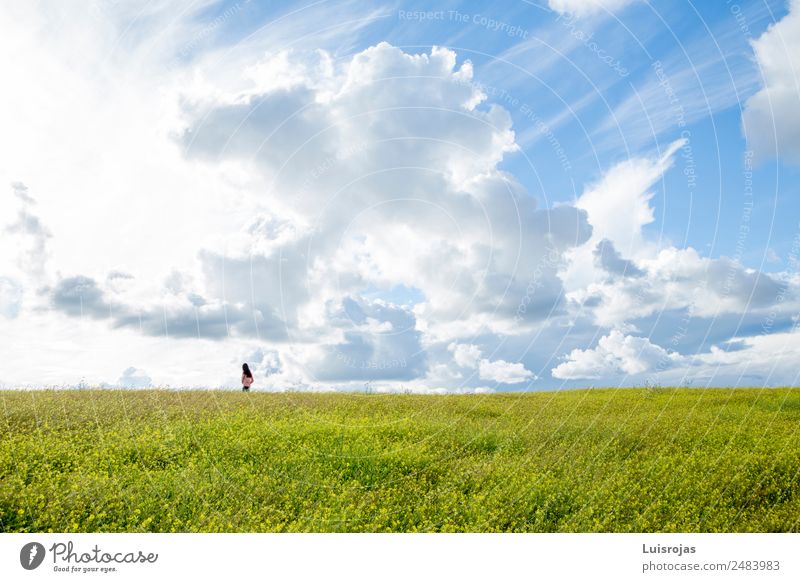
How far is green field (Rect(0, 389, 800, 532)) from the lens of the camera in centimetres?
1179

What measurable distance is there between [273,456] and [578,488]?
722cm

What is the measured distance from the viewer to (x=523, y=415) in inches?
965

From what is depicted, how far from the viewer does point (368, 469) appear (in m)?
14.6

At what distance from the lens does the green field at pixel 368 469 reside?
1179 centimetres
